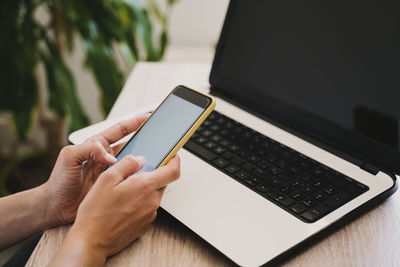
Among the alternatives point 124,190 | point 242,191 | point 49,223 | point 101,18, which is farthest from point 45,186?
point 101,18

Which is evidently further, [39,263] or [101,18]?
[101,18]

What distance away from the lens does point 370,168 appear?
56 centimetres

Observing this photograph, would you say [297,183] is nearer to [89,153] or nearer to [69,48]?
[89,153]

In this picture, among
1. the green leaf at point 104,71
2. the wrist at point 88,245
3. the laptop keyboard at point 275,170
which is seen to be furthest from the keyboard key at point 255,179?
the green leaf at point 104,71

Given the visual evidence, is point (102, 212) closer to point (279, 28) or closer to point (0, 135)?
point (279, 28)

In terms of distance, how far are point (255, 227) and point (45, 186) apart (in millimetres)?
291

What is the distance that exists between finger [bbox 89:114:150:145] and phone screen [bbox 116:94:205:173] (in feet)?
0.08

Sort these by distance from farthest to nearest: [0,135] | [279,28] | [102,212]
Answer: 1. [0,135]
2. [279,28]
3. [102,212]

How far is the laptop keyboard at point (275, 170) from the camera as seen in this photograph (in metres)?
0.50

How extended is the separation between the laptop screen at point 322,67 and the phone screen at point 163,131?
8.5 inches

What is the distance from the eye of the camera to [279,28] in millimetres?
682

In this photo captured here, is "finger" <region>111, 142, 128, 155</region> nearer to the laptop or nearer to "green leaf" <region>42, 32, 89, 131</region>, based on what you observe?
the laptop

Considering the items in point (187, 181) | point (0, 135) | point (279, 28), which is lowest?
point (0, 135)

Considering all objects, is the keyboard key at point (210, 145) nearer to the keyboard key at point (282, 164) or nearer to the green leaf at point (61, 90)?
the keyboard key at point (282, 164)
